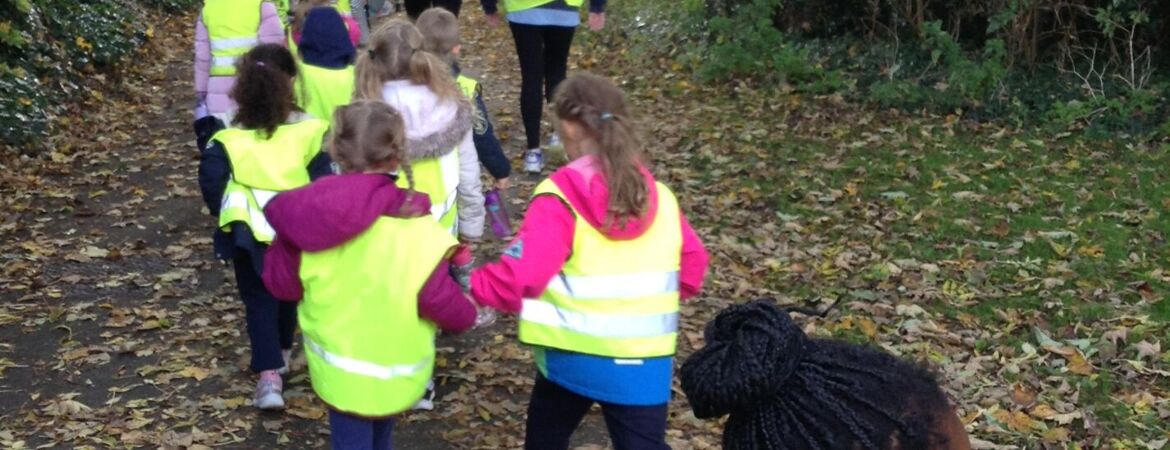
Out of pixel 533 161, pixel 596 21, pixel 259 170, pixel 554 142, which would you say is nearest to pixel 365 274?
pixel 259 170

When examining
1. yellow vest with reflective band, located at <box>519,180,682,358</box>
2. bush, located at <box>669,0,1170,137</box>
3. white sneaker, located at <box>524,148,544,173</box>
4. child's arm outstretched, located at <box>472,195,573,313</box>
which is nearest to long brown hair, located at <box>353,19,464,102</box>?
yellow vest with reflective band, located at <box>519,180,682,358</box>

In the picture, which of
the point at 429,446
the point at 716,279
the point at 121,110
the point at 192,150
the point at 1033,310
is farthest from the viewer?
the point at 121,110

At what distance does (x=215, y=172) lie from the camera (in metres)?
4.95

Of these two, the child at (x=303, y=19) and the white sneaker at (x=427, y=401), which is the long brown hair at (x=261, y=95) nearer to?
the child at (x=303, y=19)

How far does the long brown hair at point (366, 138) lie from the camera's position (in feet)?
12.6

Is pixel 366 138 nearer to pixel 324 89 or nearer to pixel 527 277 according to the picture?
pixel 527 277

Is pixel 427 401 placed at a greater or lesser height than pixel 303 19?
lesser

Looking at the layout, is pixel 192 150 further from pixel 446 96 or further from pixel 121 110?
pixel 446 96

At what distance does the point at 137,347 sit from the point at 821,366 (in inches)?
184

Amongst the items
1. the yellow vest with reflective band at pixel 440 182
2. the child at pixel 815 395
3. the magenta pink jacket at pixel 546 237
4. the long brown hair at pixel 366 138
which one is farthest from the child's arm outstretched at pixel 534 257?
the yellow vest with reflective band at pixel 440 182

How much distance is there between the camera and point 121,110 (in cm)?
1145

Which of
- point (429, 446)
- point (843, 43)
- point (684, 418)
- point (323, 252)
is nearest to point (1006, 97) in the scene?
point (843, 43)

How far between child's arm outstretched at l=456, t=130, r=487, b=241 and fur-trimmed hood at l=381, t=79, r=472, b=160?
1.43 ft

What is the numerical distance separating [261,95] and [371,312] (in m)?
1.55
